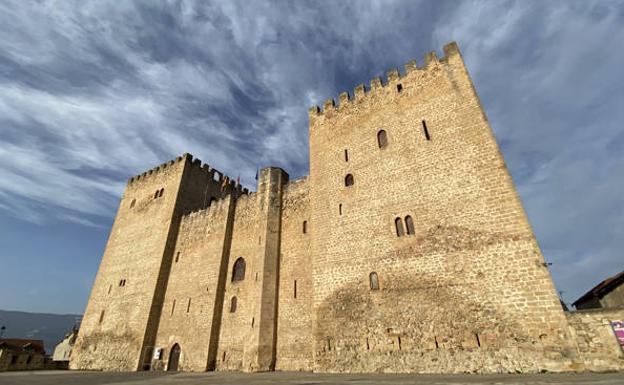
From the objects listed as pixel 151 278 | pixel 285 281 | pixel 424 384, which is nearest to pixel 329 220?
pixel 285 281

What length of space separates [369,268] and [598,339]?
6.26m

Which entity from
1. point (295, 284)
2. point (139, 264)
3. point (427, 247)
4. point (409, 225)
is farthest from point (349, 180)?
→ point (139, 264)

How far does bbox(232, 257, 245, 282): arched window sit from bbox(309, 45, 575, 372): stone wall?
16.9ft

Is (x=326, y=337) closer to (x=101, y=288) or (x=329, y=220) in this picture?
(x=329, y=220)

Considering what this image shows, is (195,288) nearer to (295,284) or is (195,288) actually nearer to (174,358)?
(174,358)

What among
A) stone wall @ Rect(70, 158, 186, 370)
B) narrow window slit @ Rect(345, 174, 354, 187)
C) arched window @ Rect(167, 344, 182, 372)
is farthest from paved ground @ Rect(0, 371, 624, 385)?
stone wall @ Rect(70, 158, 186, 370)

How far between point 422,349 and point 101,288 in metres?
22.8

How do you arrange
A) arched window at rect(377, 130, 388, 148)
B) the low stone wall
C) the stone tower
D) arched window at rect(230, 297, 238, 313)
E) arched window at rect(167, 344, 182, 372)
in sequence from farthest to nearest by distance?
the stone tower
arched window at rect(167, 344, 182, 372)
arched window at rect(230, 297, 238, 313)
arched window at rect(377, 130, 388, 148)
the low stone wall

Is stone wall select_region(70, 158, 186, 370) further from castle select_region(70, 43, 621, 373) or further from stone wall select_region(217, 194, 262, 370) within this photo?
stone wall select_region(217, 194, 262, 370)

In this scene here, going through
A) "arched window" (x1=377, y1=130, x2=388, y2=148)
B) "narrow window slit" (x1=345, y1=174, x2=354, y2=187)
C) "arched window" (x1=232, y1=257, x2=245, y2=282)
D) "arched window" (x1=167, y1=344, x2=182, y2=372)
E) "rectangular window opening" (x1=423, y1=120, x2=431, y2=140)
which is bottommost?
"arched window" (x1=167, y1=344, x2=182, y2=372)

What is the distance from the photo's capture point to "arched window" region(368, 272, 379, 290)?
10.9 metres

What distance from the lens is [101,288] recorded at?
72.0ft

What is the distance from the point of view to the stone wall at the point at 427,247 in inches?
325

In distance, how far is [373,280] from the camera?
11062mm
